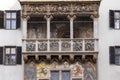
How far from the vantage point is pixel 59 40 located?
42.7 m

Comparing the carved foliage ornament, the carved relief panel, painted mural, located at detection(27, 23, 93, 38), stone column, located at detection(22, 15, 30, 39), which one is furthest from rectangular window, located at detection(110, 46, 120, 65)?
stone column, located at detection(22, 15, 30, 39)

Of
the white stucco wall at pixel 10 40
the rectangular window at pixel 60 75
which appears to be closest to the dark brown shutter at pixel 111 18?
the rectangular window at pixel 60 75

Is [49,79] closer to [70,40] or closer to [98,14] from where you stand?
[70,40]

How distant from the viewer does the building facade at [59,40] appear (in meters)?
42.6

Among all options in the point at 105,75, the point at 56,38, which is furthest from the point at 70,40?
the point at 105,75

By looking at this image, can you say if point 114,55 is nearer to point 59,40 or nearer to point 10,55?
point 59,40

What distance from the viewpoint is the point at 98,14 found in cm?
4325

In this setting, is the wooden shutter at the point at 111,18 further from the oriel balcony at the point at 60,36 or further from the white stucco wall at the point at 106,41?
the oriel balcony at the point at 60,36

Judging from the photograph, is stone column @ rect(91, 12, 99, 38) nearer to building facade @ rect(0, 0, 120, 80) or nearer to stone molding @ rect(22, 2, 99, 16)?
building facade @ rect(0, 0, 120, 80)

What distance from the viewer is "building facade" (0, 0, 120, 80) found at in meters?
42.6

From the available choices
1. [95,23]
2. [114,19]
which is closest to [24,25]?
[95,23]

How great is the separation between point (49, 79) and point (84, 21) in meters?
5.13

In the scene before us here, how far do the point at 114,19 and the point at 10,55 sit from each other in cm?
823

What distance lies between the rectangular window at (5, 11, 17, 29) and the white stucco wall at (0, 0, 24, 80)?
1.27 feet
